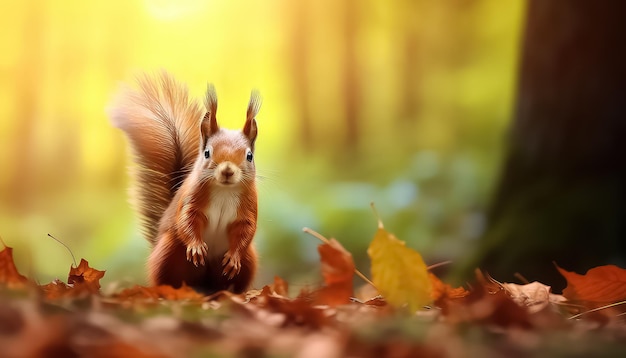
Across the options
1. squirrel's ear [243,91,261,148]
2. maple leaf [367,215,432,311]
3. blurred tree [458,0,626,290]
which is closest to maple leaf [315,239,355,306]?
maple leaf [367,215,432,311]

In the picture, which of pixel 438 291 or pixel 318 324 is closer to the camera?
pixel 318 324

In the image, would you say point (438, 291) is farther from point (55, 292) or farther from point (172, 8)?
point (172, 8)

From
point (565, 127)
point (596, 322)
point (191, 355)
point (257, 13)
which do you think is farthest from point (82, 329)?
point (565, 127)

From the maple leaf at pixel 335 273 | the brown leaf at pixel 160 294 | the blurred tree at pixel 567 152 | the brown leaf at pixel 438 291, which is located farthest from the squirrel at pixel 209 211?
the blurred tree at pixel 567 152

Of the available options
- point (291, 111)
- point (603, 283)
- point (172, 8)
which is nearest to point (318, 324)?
point (603, 283)

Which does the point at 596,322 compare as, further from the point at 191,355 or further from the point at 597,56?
the point at 597,56

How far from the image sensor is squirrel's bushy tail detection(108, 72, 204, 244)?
4.30 ft

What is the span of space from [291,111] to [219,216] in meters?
0.85

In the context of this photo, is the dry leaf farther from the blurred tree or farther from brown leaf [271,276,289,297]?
the blurred tree

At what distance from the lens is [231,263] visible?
3.75ft

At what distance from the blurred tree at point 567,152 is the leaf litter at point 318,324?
0.87m

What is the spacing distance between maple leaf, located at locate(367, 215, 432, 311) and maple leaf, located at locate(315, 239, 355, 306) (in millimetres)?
111

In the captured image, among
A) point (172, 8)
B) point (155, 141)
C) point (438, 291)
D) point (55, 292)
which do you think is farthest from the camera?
point (172, 8)

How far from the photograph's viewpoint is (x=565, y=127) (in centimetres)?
191
